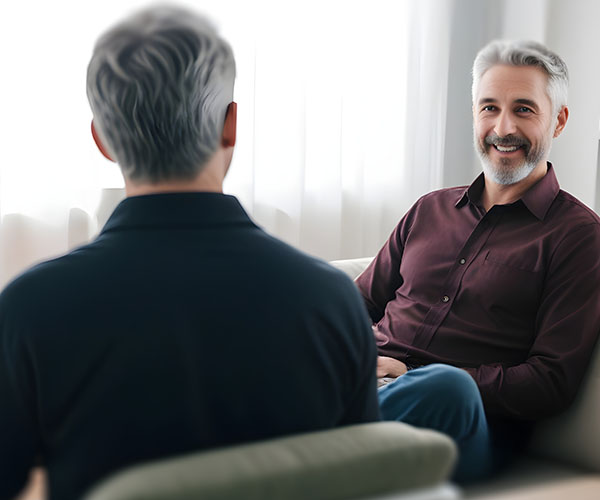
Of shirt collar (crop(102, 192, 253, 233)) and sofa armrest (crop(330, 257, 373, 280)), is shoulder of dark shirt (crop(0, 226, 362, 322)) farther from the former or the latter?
A: sofa armrest (crop(330, 257, 373, 280))

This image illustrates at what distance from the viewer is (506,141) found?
193 centimetres

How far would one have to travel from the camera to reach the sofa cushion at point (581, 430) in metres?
1.54

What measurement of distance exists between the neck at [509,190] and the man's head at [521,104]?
0.01 m

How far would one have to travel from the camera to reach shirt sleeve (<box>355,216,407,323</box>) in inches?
80.6

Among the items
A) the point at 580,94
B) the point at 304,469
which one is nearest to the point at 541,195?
the point at 304,469

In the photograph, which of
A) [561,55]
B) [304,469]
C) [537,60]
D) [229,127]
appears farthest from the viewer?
[561,55]

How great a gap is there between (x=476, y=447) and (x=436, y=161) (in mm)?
2177

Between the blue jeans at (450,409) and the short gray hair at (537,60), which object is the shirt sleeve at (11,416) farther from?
the short gray hair at (537,60)

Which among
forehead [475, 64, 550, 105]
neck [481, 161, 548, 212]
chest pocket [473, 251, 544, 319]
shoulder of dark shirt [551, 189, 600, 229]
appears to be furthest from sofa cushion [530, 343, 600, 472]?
forehead [475, 64, 550, 105]

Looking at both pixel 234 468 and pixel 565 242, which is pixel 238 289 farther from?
pixel 565 242

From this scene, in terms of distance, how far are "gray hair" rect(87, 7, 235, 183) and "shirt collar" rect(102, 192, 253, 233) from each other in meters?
0.04

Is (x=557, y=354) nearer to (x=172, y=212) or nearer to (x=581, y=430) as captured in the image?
(x=581, y=430)

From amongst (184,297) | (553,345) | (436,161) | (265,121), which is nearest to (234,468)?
(184,297)

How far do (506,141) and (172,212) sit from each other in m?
1.34
